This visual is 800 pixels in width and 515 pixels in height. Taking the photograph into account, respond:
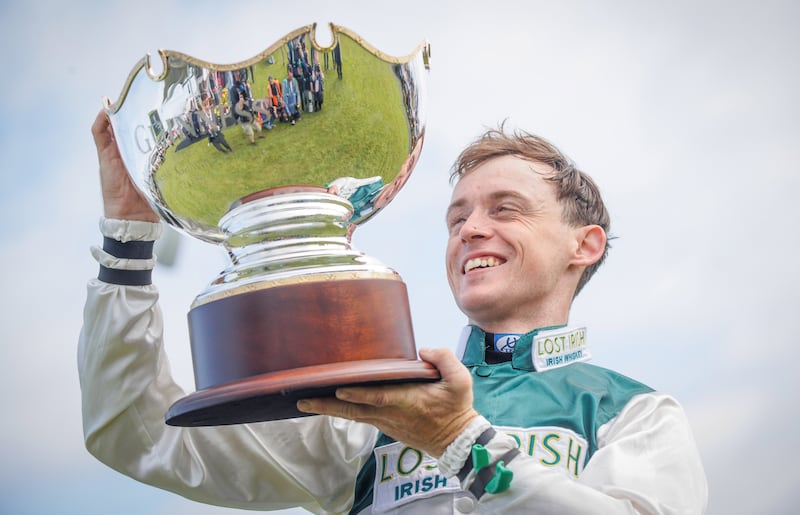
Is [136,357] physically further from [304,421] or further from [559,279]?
[559,279]

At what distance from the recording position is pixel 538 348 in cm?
215

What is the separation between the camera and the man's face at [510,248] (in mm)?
2205

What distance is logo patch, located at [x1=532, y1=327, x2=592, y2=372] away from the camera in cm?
214

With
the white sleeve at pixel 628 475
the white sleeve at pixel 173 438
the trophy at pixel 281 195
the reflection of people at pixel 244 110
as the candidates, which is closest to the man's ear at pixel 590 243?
the white sleeve at pixel 628 475

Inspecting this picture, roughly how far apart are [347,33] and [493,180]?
871 millimetres

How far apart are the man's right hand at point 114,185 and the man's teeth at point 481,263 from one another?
0.75 m

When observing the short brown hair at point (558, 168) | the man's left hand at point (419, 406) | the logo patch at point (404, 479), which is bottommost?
the logo patch at point (404, 479)

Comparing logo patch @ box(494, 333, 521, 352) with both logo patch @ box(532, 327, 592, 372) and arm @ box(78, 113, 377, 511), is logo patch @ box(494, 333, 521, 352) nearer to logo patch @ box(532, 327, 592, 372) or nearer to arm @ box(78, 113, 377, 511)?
logo patch @ box(532, 327, 592, 372)

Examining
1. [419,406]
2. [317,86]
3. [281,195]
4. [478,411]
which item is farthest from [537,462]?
[317,86]

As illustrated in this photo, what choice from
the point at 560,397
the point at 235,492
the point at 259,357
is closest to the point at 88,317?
the point at 235,492

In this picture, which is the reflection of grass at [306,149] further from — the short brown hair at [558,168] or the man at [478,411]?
the short brown hair at [558,168]

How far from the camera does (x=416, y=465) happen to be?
200 centimetres

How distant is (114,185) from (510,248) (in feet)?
Answer: 3.04

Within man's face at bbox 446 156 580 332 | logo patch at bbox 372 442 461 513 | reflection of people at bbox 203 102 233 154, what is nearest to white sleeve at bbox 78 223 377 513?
logo patch at bbox 372 442 461 513
